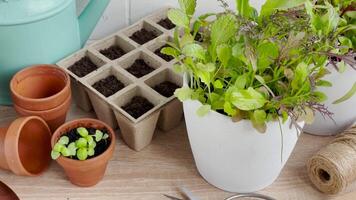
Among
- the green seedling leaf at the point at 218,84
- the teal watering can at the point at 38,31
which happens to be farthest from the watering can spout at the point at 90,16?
the green seedling leaf at the point at 218,84

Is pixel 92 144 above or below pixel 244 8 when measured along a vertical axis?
below

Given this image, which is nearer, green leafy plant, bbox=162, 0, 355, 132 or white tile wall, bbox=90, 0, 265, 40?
green leafy plant, bbox=162, 0, 355, 132

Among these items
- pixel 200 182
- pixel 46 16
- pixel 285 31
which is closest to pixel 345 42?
pixel 285 31

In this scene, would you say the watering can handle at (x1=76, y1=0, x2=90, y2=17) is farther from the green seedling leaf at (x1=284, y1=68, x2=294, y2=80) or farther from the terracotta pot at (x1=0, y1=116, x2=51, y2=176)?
the green seedling leaf at (x1=284, y1=68, x2=294, y2=80)

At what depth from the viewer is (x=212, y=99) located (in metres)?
0.48

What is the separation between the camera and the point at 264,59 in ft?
1.48

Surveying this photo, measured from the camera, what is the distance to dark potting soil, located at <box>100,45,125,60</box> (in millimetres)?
642

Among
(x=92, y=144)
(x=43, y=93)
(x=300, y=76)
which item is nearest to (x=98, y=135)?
(x=92, y=144)

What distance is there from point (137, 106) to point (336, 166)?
0.23 m

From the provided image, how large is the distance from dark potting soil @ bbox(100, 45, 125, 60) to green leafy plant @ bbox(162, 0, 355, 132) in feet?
0.59

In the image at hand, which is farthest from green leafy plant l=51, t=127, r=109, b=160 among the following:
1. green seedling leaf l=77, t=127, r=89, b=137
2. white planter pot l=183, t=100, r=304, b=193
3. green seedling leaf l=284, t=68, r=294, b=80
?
green seedling leaf l=284, t=68, r=294, b=80

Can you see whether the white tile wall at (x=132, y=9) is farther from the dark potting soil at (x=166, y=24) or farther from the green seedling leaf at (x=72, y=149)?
the green seedling leaf at (x=72, y=149)

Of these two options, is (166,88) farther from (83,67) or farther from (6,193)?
(6,193)

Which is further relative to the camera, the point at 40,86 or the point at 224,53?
the point at 40,86
